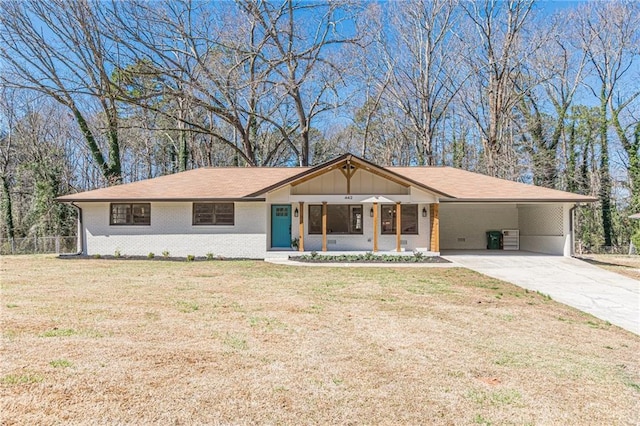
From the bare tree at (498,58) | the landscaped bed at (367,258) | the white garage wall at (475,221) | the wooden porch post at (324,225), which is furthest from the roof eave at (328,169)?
the bare tree at (498,58)

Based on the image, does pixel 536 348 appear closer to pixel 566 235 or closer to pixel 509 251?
pixel 566 235

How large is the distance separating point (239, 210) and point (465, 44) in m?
20.6

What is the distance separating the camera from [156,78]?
19672 millimetres

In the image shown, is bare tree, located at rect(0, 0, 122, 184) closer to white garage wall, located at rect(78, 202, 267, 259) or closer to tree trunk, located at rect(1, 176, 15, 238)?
white garage wall, located at rect(78, 202, 267, 259)

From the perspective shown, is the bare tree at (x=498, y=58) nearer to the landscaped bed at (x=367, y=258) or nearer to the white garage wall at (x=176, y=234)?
the landscaped bed at (x=367, y=258)

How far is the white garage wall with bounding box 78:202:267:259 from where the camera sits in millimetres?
14375

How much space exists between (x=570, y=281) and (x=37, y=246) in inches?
902

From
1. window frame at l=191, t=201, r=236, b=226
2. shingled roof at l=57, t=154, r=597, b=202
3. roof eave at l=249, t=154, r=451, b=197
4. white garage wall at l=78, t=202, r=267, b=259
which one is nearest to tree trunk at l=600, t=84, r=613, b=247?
shingled roof at l=57, t=154, r=597, b=202

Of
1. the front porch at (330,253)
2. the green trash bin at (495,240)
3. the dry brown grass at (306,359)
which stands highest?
the green trash bin at (495,240)

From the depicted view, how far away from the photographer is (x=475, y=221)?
17281mm

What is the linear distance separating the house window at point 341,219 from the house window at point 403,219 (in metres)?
1.06

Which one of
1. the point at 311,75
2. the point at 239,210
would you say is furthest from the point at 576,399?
the point at 311,75

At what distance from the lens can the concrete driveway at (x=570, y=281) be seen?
22.1 ft

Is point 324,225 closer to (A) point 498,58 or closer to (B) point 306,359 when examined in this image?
(B) point 306,359
